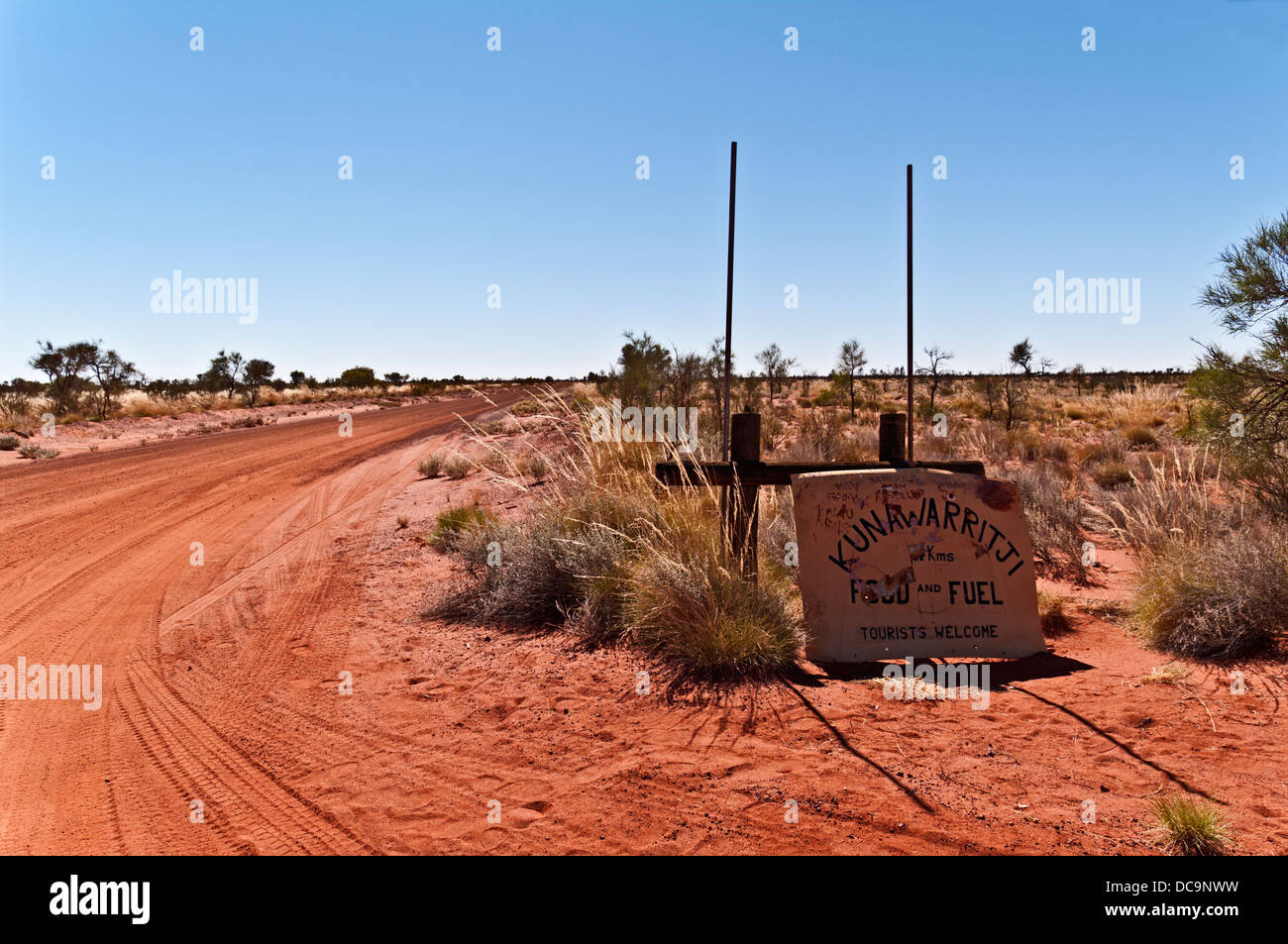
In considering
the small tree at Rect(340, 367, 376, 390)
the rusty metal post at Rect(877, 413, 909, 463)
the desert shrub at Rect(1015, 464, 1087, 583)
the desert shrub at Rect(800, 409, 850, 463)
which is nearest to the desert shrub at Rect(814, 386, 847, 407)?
the desert shrub at Rect(800, 409, 850, 463)

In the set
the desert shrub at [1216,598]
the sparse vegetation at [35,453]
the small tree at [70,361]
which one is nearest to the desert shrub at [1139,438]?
the desert shrub at [1216,598]

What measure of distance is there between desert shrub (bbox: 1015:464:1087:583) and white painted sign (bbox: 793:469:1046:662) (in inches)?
92.3

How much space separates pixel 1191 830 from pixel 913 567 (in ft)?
8.61

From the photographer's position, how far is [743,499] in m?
5.62

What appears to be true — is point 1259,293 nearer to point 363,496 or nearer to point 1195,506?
point 1195,506

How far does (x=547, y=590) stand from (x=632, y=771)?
261 centimetres

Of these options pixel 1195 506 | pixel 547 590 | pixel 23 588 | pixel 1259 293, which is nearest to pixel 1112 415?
pixel 1259 293

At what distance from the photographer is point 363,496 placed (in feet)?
37.5

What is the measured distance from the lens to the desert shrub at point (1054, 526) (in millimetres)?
8141

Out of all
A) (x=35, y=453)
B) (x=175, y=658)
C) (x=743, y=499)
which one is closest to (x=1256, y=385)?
(x=743, y=499)

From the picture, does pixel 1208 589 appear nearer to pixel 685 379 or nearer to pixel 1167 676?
pixel 1167 676

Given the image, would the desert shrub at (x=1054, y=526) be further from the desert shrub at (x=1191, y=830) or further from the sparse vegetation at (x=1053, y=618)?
the desert shrub at (x=1191, y=830)

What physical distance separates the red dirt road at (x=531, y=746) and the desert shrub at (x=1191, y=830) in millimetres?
83

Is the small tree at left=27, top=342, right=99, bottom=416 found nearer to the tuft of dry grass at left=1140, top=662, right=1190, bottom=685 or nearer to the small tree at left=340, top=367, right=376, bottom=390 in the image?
the small tree at left=340, top=367, right=376, bottom=390
